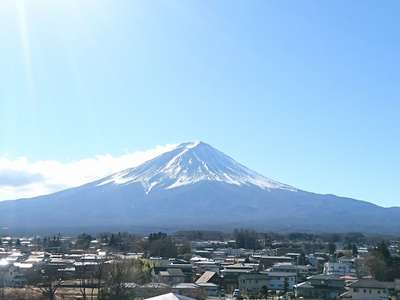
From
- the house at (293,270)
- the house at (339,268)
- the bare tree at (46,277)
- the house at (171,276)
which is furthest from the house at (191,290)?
the house at (339,268)

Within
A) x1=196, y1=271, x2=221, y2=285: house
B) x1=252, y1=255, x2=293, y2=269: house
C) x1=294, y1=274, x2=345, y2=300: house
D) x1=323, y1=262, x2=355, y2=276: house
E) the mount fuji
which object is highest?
the mount fuji

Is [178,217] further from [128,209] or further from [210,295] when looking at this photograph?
[210,295]

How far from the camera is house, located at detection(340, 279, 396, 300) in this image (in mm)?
22322

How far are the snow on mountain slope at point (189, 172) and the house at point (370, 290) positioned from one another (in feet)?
268

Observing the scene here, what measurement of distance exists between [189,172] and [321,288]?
86.5 m

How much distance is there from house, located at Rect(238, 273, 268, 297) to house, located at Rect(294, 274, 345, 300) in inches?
64.7

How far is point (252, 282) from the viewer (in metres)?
26.5

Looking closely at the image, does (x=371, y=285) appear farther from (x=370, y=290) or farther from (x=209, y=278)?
(x=209, y=278)

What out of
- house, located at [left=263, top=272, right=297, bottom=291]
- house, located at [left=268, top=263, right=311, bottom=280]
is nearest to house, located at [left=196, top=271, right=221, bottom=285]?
house, located at [left=263, top=272, right=297, bottom=291]

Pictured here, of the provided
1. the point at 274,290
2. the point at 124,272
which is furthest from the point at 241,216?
the point at 124,272

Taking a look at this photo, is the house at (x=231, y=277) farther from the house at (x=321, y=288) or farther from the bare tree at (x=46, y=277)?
the bare tree at (x=46, y=277)

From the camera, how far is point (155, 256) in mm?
35719

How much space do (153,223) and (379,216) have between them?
41.2 meters

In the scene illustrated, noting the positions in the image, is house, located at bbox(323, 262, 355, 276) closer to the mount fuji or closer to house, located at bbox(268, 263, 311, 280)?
house, located at bbox(268, 263, 311, 280)
